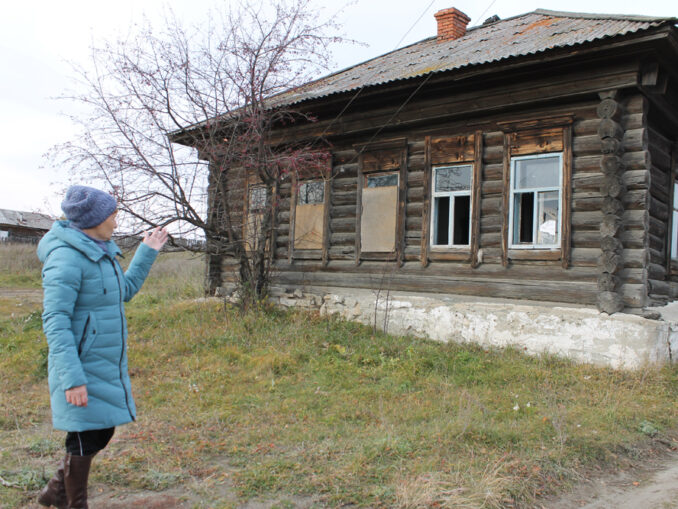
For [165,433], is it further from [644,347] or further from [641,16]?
[641,16]

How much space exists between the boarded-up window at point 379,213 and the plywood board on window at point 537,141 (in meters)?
2.12

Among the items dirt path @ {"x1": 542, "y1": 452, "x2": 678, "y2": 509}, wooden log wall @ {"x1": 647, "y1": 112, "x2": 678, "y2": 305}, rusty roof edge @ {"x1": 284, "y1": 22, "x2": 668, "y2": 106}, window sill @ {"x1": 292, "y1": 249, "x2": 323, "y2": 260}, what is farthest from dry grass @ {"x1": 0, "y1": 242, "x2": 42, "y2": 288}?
dirt path @ {"x1": 542, "y1": 452, "x2": 678, "y2": 509}

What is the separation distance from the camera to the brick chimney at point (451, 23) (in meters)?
11.0

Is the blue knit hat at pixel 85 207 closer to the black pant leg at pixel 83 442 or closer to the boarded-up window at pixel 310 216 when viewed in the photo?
the black pant leg at pixel 83 442

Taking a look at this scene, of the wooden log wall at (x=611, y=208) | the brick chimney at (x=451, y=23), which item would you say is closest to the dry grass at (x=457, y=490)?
the wooden log wall at (x=611, y=208)

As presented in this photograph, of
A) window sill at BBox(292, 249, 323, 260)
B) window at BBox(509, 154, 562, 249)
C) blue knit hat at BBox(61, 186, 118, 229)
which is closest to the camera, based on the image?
blue knit hat at BBox(61, 186, 118, 229)

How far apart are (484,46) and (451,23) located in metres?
2.55

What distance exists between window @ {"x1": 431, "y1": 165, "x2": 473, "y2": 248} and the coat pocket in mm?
6382

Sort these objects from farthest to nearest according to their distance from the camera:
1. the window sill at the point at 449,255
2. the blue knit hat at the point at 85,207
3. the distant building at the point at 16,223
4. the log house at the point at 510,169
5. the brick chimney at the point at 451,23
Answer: the distant building at the point at 16,223
the brick chimney at the point at 451,23
the window sill at the point at 449,255
the log house at the point at 510,169
the blue knit hat at the point at 85,207

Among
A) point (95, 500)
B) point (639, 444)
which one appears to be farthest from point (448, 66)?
point (95, 500)

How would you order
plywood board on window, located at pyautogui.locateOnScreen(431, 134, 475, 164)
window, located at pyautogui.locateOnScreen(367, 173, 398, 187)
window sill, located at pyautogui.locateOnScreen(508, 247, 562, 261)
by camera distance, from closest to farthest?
window sill, located at pyautogui.locateOnScreen(508, 247, 562, 261) < plywood board on window, located at pyautogui.locateOnScreen(431, 134, 475, 164) < window, located at pyautogui.locateOnScreen(367, 173, 398, 187)

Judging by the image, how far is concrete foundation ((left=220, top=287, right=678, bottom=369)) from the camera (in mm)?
6461

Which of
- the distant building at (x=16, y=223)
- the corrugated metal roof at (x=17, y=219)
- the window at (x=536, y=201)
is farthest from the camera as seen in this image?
the corrugated metal roof at (x=17, y=219)

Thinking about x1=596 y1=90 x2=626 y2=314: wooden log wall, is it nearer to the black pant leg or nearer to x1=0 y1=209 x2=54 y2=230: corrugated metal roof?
the black pant leg
